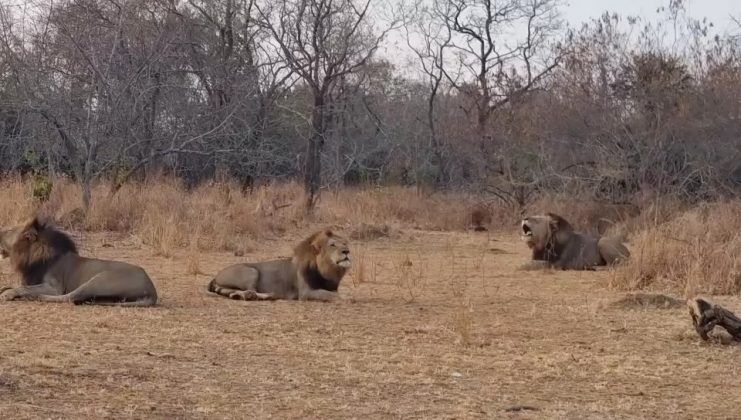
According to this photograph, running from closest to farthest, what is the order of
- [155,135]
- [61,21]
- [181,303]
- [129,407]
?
[129,407]
[181,303]
[61,21]
[155,135]

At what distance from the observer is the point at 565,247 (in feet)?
50.5

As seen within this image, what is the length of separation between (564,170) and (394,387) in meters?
17.1

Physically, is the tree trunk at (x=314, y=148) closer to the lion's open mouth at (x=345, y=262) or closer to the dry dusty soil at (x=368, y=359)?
the dry dusty soil at (x=368, y=359)

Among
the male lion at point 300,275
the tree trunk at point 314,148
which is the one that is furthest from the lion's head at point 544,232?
the tree trunk at point 314,148

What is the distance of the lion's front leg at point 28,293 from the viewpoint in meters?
9.84

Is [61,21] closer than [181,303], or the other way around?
[181,303]

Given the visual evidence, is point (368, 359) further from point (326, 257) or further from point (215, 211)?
point (215, 211)

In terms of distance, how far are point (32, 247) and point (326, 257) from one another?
2.85m

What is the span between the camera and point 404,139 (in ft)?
121

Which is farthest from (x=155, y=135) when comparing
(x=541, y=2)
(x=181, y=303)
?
(x=541, y=2)

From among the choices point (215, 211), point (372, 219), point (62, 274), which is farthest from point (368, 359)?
point (372, 219)

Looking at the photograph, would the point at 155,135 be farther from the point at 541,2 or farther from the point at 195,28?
the point at 541,2

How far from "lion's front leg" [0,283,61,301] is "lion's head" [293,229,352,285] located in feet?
8.33

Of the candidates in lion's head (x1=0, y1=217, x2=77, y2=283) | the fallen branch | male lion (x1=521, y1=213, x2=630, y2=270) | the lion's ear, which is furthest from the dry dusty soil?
male lion (x1=521, y1=213, x2=630, y2=270)
